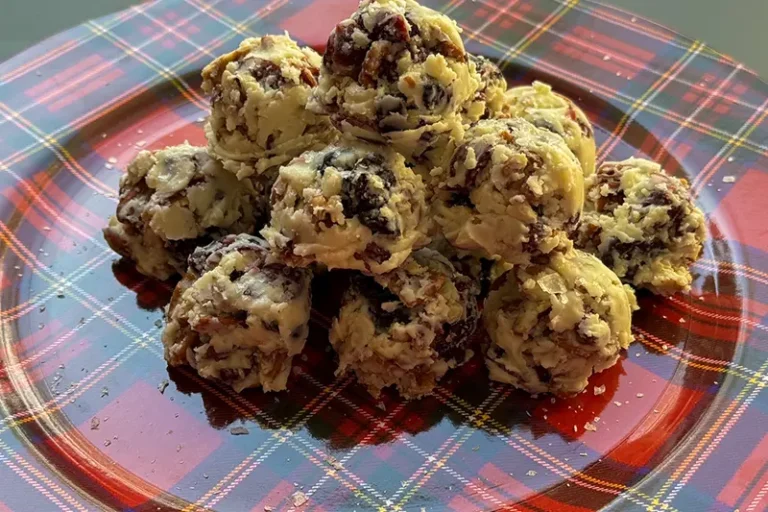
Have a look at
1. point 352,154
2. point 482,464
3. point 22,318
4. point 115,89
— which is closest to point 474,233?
point 352,154

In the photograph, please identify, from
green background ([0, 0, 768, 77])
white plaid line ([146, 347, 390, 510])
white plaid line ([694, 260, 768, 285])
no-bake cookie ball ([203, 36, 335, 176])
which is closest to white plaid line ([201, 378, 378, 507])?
white plaid line ([146, 347, 390, 510])

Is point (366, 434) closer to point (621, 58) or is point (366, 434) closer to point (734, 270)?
point (734, 270)

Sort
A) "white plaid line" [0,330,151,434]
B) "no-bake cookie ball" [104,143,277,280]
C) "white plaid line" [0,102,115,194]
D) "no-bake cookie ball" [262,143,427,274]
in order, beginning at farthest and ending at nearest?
"white plaid line" [0,102,115,194] < "no-bake cookie ball" [104,143,277,280] < "white plaid line" [0,330,151,434] < "no-bake cookie ball" [262,143,427,274]

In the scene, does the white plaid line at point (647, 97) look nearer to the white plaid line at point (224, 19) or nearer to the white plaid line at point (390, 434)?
the white plaid line at point (390, 434)

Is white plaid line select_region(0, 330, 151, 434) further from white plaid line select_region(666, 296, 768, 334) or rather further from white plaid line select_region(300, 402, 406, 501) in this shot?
white plaid line select_region(666, 296, 768, 334)

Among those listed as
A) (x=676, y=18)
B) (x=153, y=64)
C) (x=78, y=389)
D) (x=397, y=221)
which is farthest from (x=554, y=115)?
(x=676, y=18)

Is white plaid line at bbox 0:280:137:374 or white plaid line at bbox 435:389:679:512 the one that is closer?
white plaid line at bbox 435:389:679:512
